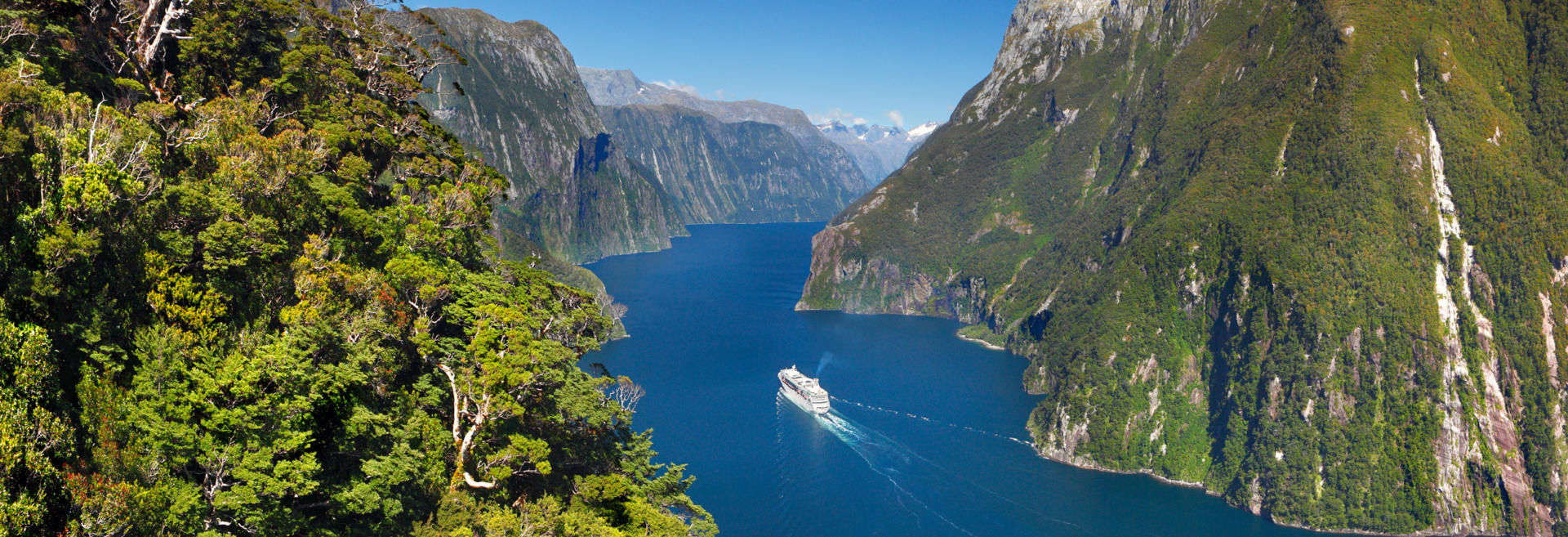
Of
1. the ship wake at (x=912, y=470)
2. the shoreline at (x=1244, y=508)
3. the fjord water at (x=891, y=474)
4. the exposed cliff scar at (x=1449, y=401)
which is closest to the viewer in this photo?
the fjord water at (x=891, y=474)

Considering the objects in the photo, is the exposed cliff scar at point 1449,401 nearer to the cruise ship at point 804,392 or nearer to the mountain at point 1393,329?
the mountain at point 1393,329

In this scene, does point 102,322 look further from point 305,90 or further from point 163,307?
point 305,90

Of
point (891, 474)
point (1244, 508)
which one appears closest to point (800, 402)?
point (891, 474)

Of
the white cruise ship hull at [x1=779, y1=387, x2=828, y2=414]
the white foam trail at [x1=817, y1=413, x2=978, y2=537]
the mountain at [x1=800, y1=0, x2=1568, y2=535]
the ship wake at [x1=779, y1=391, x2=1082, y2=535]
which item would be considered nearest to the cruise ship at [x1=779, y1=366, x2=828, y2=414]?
the white cruise ship hull at [x1=779, y1=387, x2=828, y2=414]

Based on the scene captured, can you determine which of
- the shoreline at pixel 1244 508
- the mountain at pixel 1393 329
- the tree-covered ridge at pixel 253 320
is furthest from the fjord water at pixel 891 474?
the tree-covered ridge at pixel 253 320

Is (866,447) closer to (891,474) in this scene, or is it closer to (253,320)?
(891,474)

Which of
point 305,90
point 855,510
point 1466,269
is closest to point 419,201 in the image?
point 305,90

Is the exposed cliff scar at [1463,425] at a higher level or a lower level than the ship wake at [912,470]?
higher
